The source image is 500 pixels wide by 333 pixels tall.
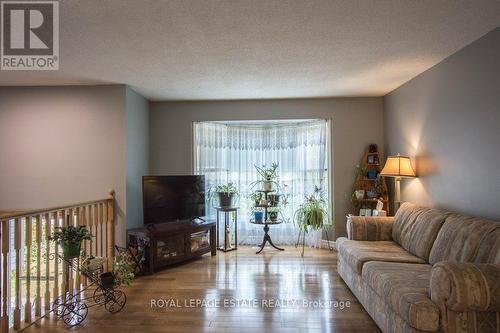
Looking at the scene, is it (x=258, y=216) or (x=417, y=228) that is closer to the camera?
(x=417, y=228)

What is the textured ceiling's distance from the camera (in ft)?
6.80

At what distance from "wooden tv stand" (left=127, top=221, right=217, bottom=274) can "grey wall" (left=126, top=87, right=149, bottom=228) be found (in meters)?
0.34

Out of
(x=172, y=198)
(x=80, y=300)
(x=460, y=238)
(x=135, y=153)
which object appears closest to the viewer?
(x=460, y=238)

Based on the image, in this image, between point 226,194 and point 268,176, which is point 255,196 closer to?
point 268,176

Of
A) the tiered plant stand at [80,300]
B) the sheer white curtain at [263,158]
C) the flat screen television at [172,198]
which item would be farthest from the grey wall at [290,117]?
the tiered plant stand at [80,300]

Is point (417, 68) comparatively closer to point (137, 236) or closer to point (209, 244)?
point (209, 244)

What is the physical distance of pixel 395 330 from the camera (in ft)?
6.50

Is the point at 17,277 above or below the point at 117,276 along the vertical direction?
above

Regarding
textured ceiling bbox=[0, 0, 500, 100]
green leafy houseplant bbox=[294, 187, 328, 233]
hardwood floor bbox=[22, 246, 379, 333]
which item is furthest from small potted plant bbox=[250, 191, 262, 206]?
textured ceiling bbox=[0, 0, 500, 100]

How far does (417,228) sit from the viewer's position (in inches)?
112

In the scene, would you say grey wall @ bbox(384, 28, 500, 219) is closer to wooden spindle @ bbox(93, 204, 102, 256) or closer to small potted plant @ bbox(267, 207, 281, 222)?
small potted plant @ bbox(267, 207, 281, 222)

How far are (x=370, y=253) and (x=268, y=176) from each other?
229 cm

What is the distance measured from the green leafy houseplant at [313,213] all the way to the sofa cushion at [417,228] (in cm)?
129

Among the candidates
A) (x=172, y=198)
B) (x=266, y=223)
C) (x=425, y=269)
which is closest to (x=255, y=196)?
(x=266, y=223)
